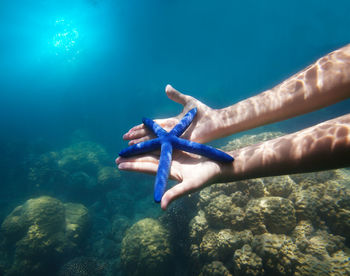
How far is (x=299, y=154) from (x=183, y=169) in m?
1.34

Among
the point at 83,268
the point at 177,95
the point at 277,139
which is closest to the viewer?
the point at 277,139

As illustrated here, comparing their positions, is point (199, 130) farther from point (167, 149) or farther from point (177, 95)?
point (167, 149)

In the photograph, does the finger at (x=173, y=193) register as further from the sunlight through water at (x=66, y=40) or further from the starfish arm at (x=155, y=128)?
the sunlight through water at (x=66, y=40)

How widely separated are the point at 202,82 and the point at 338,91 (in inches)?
2004

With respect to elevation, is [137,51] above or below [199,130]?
above

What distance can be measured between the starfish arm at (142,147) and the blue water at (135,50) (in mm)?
26979

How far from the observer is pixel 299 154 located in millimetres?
1813

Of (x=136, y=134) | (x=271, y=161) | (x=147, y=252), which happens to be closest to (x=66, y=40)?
(x=136, y=134)

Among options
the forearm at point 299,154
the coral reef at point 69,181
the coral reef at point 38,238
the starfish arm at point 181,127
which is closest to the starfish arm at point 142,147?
the starfish arm at point 181,127

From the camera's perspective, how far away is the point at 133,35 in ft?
189

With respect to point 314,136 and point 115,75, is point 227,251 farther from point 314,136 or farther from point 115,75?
point 115,75

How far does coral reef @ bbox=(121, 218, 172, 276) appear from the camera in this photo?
203 inches

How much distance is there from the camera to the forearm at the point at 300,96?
233 cm

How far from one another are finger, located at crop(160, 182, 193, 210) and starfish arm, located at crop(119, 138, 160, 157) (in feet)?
2.54
